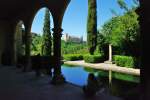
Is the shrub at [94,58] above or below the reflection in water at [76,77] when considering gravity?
above

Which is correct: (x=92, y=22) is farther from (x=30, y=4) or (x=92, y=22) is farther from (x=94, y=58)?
(x=30, y=4)

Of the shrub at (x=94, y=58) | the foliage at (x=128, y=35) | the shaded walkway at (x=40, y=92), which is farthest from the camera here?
the shrub at (x=94, y=58)

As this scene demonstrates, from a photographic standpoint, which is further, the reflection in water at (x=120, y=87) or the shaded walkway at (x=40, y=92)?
the shaded walkway at (x=40, y=92)

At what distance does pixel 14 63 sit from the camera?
15594 mm

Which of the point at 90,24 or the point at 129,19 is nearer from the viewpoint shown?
the point at 129,19

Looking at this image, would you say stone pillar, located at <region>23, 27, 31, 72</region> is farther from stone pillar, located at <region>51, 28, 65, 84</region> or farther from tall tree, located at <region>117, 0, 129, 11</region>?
tall tree, located at <region>117, 0, 129, 11</region>

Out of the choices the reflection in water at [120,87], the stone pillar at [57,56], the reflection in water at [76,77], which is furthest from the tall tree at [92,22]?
the stone pillar at [57,56]

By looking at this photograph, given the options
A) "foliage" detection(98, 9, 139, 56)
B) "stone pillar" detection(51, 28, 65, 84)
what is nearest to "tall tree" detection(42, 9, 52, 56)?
"foliage" detection(98, 9, 139, 56)

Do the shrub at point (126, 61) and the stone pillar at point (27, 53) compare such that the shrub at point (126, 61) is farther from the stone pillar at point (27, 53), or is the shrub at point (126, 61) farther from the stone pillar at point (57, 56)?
the stone pillar at point (57, 56)

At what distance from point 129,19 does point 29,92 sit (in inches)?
578

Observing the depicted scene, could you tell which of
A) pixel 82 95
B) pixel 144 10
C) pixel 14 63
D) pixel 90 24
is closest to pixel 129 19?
pixel 90 24

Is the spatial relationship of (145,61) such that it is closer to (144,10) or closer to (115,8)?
(144,10)

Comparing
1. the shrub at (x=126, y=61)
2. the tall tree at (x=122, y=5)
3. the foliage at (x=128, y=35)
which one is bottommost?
the shrub at (x=126, y=61)

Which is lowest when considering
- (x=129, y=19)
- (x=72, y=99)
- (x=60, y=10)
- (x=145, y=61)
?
(x=72, y=99)
